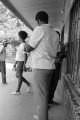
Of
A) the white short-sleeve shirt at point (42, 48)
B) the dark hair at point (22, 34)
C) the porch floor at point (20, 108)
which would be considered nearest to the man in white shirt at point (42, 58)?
the white short-sleeve shirt at point (42, 48)

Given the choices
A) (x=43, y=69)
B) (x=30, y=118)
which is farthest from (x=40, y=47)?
(x=30, y=118)

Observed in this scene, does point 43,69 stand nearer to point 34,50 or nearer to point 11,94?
point 34,50

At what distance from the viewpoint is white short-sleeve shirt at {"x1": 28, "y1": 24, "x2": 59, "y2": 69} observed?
2821 millimetres

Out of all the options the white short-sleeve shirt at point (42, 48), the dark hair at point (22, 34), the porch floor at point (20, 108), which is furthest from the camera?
the dark hair at point (22, 34)

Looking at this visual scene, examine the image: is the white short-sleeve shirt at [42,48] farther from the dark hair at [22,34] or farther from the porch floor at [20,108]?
the dark hair at [22,34]

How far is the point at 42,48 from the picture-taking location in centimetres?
286

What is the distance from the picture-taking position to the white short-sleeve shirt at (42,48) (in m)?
2.82

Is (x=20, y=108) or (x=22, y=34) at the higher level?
(x=22, y=34)

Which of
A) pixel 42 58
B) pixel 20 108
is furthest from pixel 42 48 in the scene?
pixel 20 108

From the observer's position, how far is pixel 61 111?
378cm

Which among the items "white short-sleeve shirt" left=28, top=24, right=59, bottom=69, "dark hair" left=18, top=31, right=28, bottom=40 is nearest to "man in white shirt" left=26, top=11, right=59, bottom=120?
"white short-sleeve shirt" left=28, top=24, right=59, bottom=69

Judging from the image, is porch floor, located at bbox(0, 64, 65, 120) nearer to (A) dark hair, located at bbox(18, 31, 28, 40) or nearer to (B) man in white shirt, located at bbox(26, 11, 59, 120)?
(B) man in white shirt, located at bbox(26, 11, 59, 120)

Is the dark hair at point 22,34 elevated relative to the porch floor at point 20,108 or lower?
elevated

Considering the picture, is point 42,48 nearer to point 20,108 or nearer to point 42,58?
point 42,58
